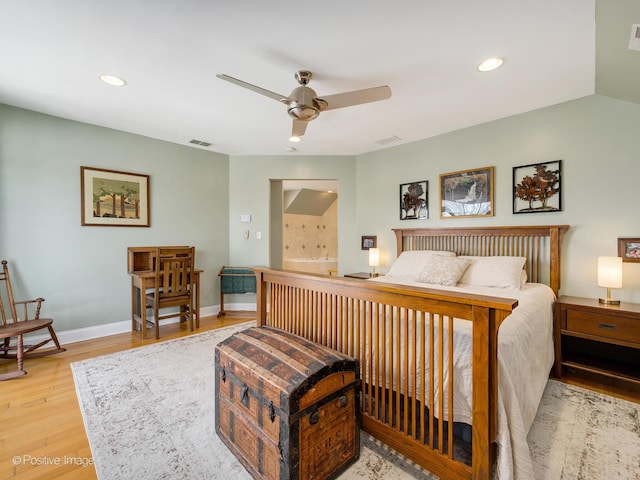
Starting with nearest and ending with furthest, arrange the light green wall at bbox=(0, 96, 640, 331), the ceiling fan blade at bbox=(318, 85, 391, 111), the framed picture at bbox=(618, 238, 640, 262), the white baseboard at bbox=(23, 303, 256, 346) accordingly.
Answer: the ceiling fan blade at bbox=(318, 85, 391, 111), the framed picture at bbox=(618, 238, 640, 262), the light green wall at bbox=(0, 96, 640, 331), the white baseboard at bbox=(23, 303, 256, 346)

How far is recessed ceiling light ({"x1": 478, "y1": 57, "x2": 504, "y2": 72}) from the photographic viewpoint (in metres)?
2.15

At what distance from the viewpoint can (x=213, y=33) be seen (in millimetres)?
1878

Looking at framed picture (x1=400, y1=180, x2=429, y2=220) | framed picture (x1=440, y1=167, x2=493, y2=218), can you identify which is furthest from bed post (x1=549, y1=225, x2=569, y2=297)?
framed picture (x1=400, y1=180, x2=429, y2=220)

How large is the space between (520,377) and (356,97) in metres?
2.06

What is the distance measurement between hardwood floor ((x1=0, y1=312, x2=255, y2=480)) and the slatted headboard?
371 centimetres

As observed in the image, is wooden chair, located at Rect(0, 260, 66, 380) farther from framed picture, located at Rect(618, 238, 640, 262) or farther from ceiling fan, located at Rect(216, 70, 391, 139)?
framed picture, located at Rect(618, 238, 640, 262)

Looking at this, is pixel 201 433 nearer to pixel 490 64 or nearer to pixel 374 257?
pixel 374 257

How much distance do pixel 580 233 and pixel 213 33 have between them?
3537mm

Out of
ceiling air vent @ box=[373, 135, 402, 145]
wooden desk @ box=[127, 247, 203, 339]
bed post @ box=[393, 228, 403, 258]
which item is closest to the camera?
wooden desk @ box=[127, 247, 203, 339]

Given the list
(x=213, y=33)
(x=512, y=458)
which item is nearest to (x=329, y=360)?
(x=512, y=458)

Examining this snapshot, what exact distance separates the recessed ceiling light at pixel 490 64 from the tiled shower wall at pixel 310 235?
6.20m

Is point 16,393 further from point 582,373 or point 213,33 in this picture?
point 582,373

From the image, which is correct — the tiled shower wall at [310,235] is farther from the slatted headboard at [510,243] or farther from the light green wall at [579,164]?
the light green wall at [579,164]

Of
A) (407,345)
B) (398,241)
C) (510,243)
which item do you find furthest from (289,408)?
(398,241)
